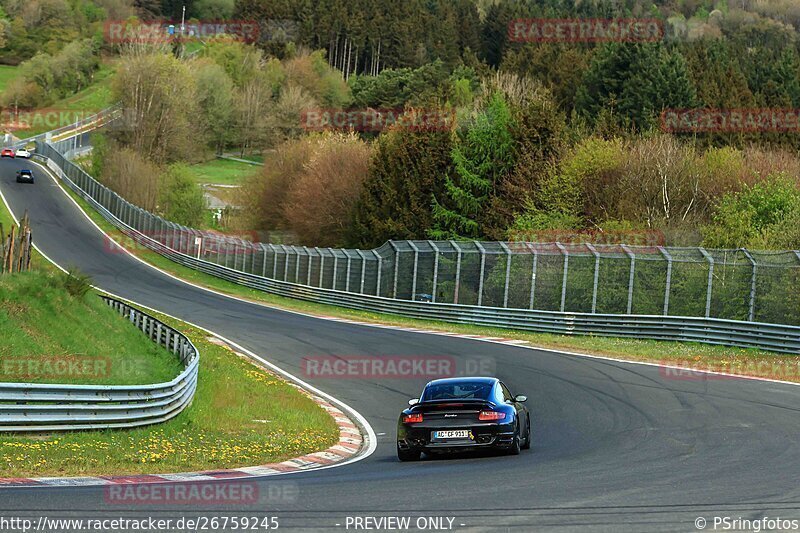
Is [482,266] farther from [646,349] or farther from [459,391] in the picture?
[459,391]

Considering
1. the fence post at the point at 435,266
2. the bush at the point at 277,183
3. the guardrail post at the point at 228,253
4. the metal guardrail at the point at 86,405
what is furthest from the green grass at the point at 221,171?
the metal guardrail at the point at 86,405

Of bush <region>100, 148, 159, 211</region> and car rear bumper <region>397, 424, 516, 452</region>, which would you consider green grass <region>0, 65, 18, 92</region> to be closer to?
bush <region>100, 148, 159, 211</region>

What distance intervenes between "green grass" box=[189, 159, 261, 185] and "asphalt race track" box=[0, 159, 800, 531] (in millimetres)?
80496

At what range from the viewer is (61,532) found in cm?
824

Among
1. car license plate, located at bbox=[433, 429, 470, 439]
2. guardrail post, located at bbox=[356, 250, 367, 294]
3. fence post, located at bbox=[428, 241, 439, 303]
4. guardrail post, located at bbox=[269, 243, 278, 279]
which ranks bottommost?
guardrail post, located at bbox=[269, 243, 278, 279]

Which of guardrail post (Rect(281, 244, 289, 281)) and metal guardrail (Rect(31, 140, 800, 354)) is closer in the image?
metal guardrail (Rect(31, 140, 800, 354))

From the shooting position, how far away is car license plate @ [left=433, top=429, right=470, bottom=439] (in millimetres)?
14484

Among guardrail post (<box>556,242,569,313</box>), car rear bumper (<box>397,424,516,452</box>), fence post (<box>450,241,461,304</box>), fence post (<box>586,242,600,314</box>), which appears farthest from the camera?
fence post (<box>450,241,461,304</box>)

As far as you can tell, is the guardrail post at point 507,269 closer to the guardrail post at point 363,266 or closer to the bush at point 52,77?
the guardrail post at point 363,266

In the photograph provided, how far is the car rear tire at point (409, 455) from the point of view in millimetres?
14773

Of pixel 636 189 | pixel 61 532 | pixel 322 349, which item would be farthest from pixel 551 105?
pixel 61 532

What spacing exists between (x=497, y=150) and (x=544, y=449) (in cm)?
4733

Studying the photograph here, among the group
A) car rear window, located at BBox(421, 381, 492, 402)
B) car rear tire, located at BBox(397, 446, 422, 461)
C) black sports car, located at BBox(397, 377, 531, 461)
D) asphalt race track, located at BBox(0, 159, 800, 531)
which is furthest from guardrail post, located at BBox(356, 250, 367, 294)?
car rear tire, located at BBox(397, 446, 422, 461)

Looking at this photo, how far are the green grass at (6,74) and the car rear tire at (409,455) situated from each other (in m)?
147
